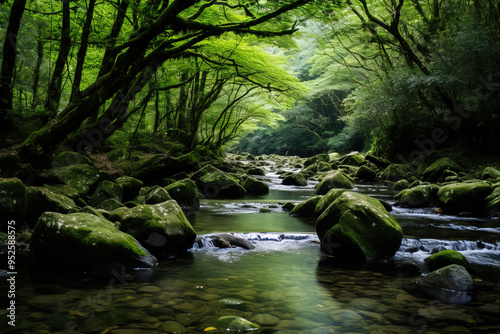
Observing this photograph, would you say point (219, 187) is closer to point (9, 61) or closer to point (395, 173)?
point (9, 61)

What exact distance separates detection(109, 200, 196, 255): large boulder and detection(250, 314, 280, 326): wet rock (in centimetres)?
210

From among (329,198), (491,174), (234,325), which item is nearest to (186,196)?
(329,198)

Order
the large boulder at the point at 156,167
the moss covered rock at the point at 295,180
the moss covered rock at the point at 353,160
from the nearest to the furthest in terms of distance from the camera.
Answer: the large boulder at the point at 156,167 < the moss covered rock at the point at 295,180 < the moss covered rock at the point at 353,160

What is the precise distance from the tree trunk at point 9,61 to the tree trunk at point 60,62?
0.80m

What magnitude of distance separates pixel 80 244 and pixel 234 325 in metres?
2.07

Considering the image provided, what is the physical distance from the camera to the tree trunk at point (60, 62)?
7445 mm

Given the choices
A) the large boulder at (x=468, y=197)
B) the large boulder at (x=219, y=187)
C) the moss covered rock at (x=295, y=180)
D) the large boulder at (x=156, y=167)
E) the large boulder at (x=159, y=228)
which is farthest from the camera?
the moss covered rock at (x=295, y=180)

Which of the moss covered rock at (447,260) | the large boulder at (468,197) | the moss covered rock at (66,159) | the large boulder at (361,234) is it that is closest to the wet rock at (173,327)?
the large boulder at (361,234)

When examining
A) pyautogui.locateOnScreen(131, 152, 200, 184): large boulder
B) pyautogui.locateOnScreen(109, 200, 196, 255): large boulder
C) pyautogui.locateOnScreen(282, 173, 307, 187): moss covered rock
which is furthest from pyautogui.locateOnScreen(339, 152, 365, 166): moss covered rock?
pyautogui.locateOnScreen(109, 200, 196, 255): large boulder

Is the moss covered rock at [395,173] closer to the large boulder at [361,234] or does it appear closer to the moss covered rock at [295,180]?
the moss covered rock at [295,180]

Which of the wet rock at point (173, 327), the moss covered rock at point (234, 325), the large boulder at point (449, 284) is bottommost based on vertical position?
the wet rock at point (173, 327)

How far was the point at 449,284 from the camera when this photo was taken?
3.50m

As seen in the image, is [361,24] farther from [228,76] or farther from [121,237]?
[121,237]

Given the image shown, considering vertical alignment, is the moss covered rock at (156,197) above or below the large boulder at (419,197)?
below
